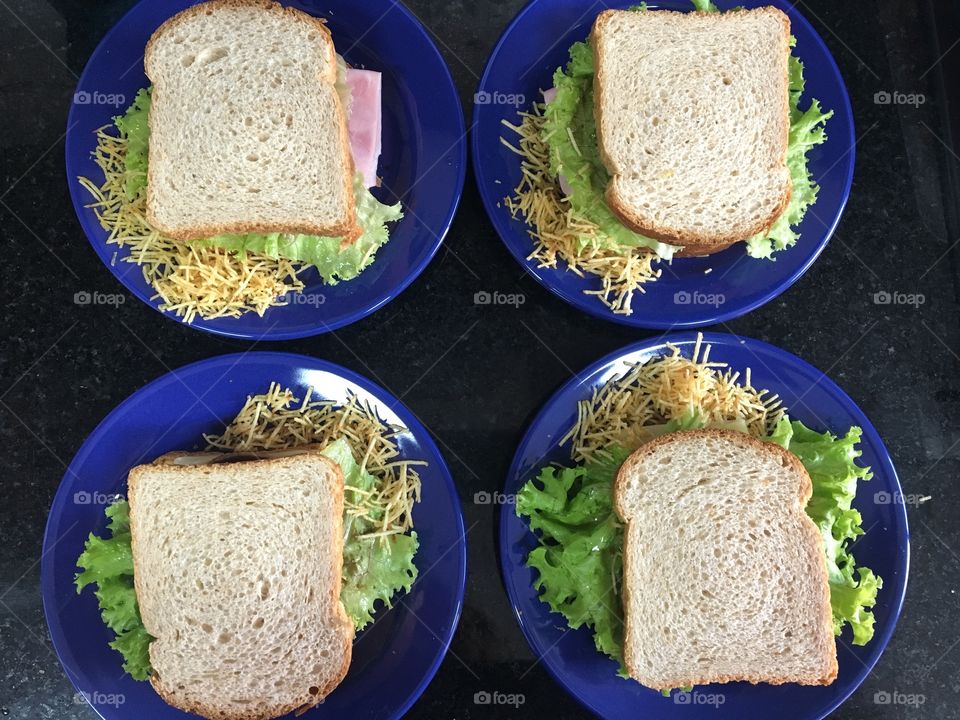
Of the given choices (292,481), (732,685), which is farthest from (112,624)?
(732,685)

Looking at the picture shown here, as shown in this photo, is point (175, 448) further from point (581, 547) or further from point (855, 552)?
point (855, 552)

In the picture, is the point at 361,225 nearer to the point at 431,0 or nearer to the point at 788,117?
the point at 431,0

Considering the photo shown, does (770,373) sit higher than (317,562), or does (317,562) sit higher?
(770,373)

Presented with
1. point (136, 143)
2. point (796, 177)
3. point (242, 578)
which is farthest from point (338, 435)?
point (796, 177)

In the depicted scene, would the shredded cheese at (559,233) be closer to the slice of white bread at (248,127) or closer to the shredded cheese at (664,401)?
the shredded cheese at (664,401)

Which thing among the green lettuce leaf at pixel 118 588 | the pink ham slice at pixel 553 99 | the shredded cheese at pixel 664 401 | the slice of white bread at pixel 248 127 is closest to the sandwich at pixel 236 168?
the slice of white bread at pixel 248 127

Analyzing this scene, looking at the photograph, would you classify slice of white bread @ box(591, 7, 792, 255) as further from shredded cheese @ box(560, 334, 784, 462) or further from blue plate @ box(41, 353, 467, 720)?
blue plate @ box(41, 353, 467, 720)
